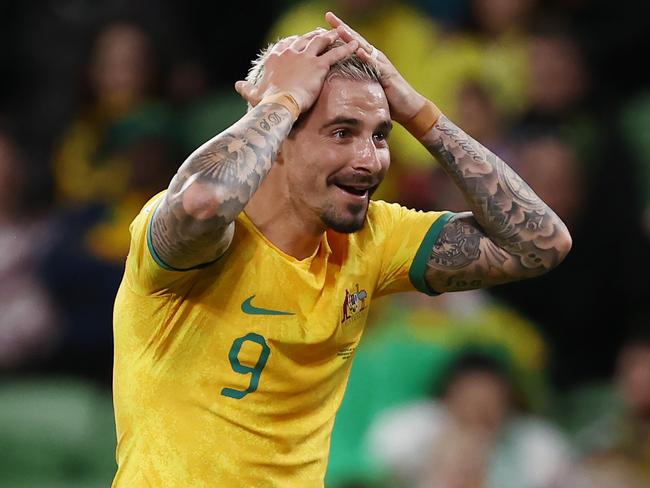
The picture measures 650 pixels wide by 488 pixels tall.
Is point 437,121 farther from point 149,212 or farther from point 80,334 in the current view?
point 80,334

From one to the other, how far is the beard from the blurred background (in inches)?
106

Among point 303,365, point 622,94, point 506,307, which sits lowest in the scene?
point 303,365

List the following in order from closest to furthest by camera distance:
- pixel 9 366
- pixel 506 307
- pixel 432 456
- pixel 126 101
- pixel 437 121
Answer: pixel 437 121 < pixel 432 456 < pixel 506 307 < pixel 9 366 < pixel 126 101

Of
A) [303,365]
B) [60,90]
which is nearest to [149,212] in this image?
[303,365]

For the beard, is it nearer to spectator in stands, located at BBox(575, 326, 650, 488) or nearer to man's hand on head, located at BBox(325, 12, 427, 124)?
man's hand on head, located at BBox(325, 12, 427, 124)

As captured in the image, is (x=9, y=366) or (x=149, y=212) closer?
(x=149, y=212)

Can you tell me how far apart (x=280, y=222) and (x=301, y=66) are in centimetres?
47

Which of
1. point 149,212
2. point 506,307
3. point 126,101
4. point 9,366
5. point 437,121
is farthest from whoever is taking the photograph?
point 126,101

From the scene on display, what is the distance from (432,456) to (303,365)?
8.29 ft

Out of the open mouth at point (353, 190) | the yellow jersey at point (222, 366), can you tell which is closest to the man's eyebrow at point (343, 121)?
the open mouth at point (353, 190)

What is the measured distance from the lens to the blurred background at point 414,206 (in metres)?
6.22

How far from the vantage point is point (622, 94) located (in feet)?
23.9

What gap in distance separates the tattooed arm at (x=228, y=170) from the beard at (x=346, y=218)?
305mm

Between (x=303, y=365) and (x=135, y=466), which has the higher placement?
(x=303, y=365)
